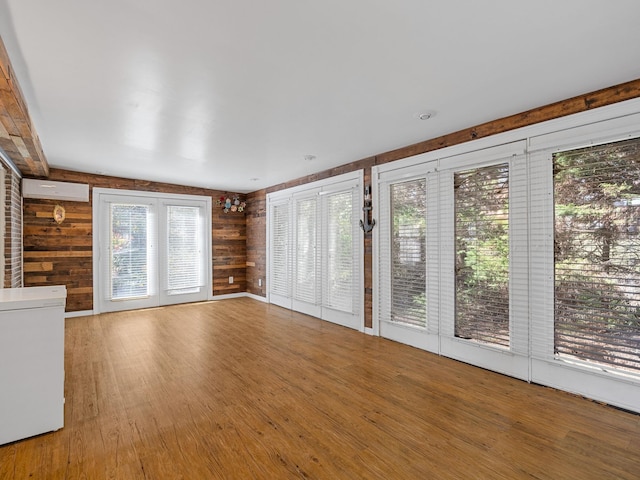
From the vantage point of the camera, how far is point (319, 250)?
17.4 feet

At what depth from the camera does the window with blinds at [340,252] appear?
4.74 metres

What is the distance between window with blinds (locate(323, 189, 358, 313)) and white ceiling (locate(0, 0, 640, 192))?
1.42 meters

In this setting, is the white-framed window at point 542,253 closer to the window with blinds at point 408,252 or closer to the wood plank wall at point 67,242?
the window with blinds at point 408,252

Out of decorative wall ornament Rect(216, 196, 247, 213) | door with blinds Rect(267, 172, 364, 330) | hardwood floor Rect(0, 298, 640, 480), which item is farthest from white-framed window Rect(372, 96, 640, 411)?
decorative wall ornament Rect(216, 196, 247, 213)

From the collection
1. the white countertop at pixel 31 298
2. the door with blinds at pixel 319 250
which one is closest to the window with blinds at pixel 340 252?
the door with blinds at pixel 319 250

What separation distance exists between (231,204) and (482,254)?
5.47 metres

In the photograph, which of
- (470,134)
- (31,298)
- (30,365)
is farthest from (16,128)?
(470,134)

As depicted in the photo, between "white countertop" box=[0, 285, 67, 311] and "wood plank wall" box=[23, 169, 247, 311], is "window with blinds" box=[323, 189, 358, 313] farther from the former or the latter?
"wood plank wall" box=[23, 169, 247, 311]

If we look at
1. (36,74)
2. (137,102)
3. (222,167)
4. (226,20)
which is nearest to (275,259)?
(222,167)

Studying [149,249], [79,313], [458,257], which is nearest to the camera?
[458,257]

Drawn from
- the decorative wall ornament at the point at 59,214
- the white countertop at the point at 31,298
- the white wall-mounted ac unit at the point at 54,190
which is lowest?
the white countertop at the point at 31,298

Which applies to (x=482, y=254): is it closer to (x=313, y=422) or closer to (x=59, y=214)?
(x=313, y=422)

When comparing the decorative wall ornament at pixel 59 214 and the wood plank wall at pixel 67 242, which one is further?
the decorative wall ornament at pixel 59 214

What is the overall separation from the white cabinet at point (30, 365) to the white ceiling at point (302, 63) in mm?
1627
